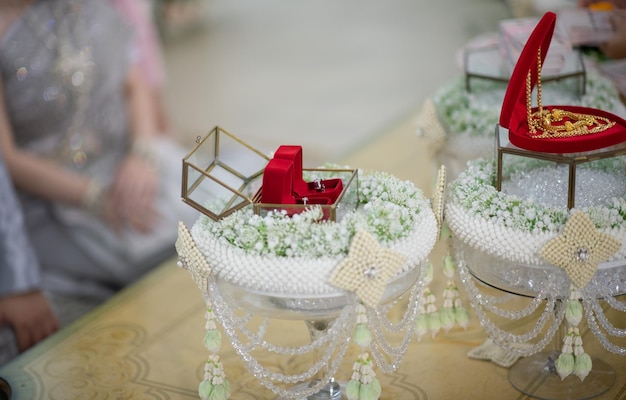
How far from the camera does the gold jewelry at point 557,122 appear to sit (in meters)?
1.97

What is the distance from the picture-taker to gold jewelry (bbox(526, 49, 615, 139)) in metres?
1.97

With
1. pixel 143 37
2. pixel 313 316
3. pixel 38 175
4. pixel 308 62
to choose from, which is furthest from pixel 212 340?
pixel 308 62

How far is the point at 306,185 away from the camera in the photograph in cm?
190

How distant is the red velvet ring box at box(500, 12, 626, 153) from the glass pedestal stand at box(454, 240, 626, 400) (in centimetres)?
27

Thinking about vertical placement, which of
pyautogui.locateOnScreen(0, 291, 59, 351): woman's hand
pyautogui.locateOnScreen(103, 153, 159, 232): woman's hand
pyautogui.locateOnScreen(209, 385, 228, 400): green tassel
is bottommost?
pyautogui.locateOnScreen(0, 291, 59, 351): woman's hand

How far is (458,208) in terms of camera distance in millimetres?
1946

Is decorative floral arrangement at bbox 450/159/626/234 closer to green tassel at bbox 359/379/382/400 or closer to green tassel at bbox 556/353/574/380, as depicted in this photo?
green tassel at bbox 556/353/574/380

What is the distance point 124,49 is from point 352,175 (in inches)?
76.1

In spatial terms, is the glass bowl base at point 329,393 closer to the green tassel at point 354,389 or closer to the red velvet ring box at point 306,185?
the green tassel at point 354,389

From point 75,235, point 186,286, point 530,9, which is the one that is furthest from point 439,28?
point 186,286

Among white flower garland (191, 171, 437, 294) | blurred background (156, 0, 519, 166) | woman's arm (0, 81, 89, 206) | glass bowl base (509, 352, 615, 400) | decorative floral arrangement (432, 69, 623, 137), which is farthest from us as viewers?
blurred background (156, 0, 519, 166)

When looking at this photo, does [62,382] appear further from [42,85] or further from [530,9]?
[530,9]

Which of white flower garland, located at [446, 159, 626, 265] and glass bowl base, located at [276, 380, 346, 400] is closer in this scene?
white flower garland, located at [446, 159, 626, 265]

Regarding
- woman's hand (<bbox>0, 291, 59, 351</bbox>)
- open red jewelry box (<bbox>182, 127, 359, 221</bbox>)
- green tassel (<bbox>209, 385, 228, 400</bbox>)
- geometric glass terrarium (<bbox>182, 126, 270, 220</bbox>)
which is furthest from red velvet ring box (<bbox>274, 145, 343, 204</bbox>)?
woman's hand (<bbox>0, 291, 59, 351</bbox>)
